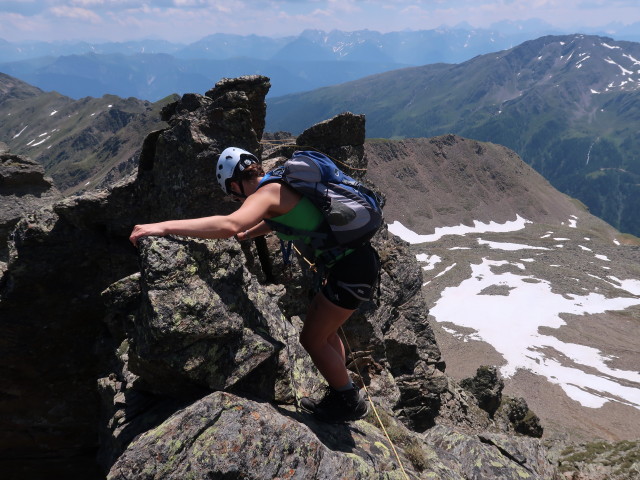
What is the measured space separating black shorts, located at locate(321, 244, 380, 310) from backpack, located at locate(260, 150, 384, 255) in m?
0.39

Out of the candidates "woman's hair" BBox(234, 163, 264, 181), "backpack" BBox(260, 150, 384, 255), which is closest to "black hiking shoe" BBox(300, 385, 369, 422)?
"backpack" BBox(260, 150, 384, 255)

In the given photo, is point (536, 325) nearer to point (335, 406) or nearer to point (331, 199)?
point (335, 406)

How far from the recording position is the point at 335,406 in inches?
365

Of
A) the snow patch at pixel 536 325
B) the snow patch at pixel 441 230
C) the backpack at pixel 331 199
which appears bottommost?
the snow patch at pixel 441 230

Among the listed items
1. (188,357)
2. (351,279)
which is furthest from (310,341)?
(188,357)

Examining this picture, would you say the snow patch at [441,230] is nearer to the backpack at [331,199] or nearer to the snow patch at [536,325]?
the snow patch at [536,325]

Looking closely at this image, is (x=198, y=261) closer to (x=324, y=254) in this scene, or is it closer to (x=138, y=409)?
(x=324, y=254)

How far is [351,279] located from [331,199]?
1707 mm

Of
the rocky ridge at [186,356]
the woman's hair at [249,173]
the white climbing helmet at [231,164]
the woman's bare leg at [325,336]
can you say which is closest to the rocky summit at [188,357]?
the rocky ridge at [186,356]

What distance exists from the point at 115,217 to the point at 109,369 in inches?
198

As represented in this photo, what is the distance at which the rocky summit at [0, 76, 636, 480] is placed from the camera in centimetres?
750

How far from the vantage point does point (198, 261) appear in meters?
8.22

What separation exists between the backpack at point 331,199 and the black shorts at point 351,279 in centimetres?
39

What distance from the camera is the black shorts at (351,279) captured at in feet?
26.7
